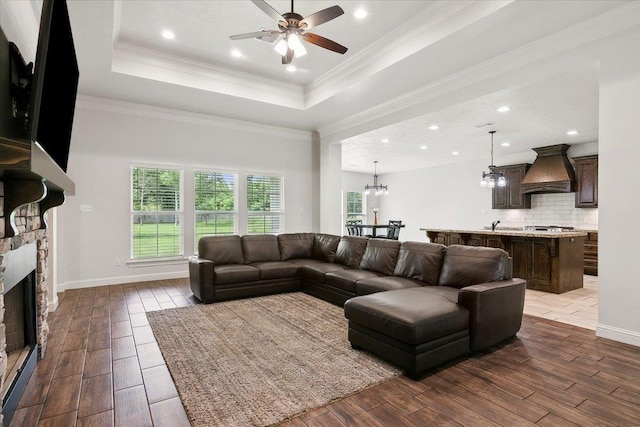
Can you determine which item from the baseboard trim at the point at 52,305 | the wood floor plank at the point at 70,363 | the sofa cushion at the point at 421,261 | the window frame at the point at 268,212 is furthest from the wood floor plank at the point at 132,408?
the window frame at the point at 268,212

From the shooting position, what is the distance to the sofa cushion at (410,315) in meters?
2.37

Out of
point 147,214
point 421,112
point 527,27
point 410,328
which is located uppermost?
point 527,27

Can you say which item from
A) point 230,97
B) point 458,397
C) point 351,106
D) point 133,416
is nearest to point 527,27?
point 351,106

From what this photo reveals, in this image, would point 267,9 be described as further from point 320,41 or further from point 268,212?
point 268,212

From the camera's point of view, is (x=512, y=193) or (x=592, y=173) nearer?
(x=592, y=173)

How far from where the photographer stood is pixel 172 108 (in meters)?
5.99

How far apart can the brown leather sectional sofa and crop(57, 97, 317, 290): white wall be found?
1.86 m

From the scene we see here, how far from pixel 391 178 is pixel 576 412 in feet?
36.1

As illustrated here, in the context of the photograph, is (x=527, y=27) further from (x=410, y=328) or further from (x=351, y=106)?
(x=410, y=328)

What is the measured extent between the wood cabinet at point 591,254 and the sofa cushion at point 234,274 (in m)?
6.94

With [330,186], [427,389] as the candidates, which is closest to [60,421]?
[427,389]

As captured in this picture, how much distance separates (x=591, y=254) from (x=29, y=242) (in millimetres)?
9117

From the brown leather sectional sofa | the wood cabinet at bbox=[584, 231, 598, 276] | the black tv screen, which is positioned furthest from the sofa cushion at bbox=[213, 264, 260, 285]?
the wood cabinet at bbox=[584, 231, 598, 276]

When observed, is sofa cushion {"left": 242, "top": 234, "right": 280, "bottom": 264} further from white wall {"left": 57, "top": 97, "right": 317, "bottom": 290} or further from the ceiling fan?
the ceiling fan
